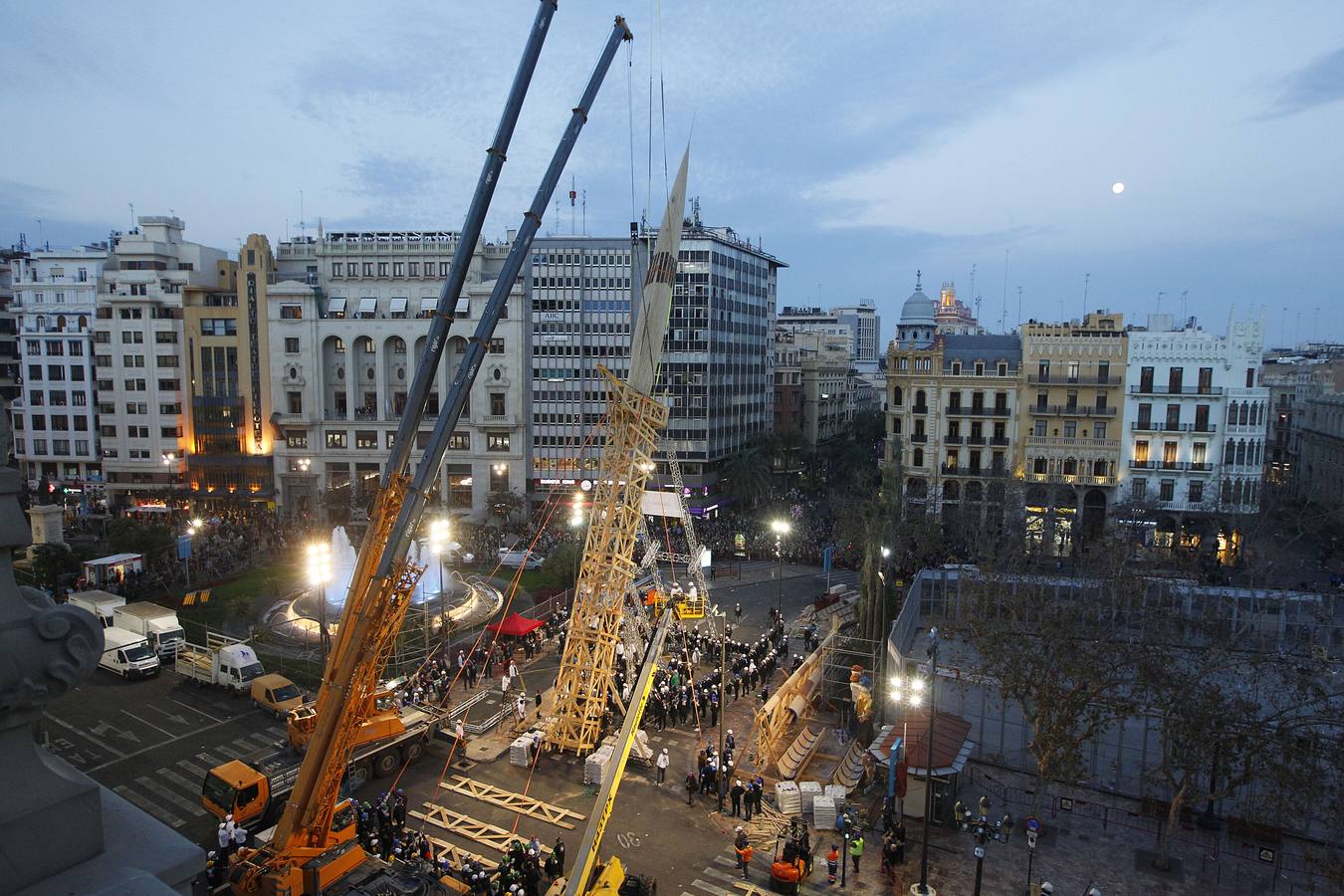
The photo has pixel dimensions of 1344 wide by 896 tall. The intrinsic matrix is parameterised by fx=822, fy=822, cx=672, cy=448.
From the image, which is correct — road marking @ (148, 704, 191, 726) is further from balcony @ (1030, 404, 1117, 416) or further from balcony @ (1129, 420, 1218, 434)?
balcony @ (1129, 420, 1218, 434)

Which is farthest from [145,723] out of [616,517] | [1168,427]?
[1168,427]

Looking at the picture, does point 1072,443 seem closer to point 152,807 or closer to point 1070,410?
point 1070,410

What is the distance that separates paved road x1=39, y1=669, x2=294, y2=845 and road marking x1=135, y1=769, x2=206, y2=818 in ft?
0.09

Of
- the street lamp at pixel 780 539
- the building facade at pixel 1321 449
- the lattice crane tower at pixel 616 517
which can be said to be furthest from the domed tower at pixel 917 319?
the lattice crane tower at pixel 616 517

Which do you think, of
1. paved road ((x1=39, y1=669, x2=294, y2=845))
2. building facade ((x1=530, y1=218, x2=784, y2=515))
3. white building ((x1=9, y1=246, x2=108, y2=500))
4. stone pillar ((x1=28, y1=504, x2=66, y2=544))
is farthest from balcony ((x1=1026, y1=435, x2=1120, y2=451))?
white building ((x1=9, y1=246, x2=108, y2=500))

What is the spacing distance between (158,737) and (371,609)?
17.0 meters

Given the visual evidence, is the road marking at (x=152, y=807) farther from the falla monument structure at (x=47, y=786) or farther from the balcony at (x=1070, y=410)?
the balcony at (x=1070, y=410)

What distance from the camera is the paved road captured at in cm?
2419

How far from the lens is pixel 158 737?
2795cm

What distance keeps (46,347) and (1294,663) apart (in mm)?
89877

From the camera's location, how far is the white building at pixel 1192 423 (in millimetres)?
54469

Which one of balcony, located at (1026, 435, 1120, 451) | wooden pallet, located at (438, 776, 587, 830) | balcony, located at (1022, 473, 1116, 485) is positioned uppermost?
balcony, located at (1026, 435, 1120, 451)

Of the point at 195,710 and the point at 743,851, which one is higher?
the point at 743,851

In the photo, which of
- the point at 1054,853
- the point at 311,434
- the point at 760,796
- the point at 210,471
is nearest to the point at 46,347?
the point at 210,471
